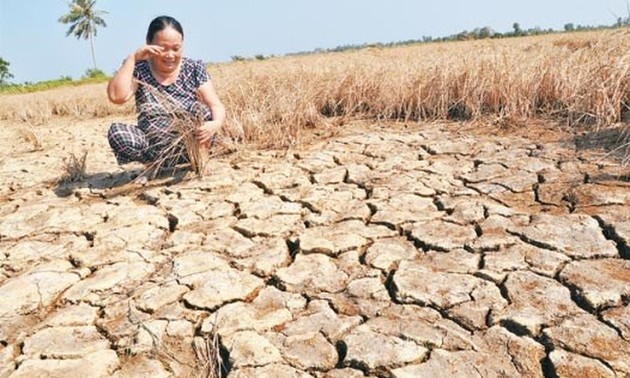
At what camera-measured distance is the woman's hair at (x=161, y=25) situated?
96.9 inches

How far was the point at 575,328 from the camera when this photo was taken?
1.34m

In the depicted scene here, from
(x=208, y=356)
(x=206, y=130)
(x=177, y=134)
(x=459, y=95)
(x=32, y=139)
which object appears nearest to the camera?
(x=208, y=356)

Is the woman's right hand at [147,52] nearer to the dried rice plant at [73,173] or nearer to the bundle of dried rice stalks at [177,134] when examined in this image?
the bundle of dried rice stalks at [177,134]

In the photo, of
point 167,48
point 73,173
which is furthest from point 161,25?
point 73,173

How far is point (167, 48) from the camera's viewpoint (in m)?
2.50

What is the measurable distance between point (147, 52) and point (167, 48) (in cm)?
10

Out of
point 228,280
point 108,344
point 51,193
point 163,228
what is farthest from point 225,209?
point 51,193

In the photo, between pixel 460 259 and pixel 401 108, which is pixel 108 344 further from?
pixel 401 108

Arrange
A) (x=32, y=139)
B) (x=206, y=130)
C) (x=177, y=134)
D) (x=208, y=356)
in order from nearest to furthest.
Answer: (x=208, y=356)
(x=206, y=130)
(x=177, y=134)
(x=32, y=139)

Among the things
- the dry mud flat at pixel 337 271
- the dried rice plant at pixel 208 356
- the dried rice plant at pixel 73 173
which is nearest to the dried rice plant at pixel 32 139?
the dried rice plant at pixel 73 173

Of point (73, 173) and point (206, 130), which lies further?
point (73, 173)

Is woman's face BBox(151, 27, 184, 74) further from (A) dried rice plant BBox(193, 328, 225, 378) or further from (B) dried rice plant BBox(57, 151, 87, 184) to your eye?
(A) dried rice plant BBox(193, 328, 225, 378)

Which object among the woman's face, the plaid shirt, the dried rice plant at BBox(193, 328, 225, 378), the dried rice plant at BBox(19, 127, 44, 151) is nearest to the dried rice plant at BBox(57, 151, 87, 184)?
the plaid shirt

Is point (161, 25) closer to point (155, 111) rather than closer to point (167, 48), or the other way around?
point (167, 48)
